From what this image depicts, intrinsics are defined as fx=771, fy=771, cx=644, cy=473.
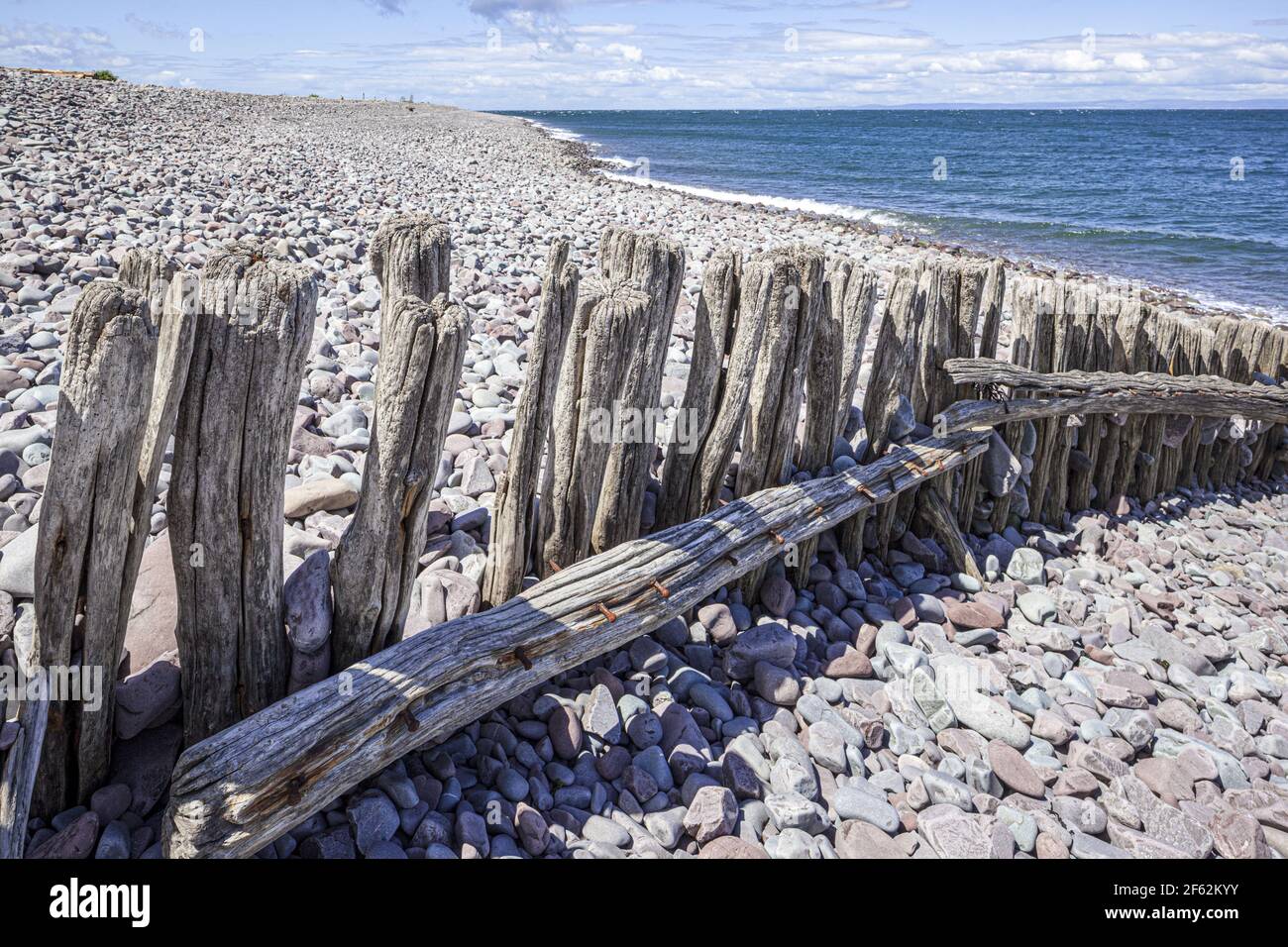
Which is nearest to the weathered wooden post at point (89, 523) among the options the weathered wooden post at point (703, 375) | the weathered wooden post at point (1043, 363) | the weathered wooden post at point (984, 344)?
the weathered wooden post at point (703, 375)

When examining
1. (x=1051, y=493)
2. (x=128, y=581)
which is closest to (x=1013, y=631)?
(x=1051, y=493)

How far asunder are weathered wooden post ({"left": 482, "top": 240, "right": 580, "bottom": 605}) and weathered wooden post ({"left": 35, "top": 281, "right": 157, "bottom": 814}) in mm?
1274

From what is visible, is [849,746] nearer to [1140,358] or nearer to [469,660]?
[469,660]

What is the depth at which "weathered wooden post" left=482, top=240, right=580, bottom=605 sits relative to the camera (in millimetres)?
2973

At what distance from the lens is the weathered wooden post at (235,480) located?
7.42 feet

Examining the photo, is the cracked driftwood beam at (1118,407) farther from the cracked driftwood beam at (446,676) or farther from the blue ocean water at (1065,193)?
the blue ocean water at (1065,193)

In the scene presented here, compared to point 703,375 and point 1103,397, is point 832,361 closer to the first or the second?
point 703,375

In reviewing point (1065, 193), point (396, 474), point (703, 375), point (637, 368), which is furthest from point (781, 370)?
point (1065, 193)

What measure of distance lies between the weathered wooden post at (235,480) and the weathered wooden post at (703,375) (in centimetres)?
175

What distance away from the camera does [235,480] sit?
239 cm

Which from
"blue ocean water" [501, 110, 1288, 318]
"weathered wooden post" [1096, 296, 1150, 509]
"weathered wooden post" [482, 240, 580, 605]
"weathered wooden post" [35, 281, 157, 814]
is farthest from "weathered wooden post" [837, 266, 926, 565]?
"blue ocean water" [501, 110, 1288, 318]

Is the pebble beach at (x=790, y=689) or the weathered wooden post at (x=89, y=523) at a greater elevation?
the weathered wooden post at (x=89, y=523)

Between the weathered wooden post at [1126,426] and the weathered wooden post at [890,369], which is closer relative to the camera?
the weathered wooden post at [890,369]
